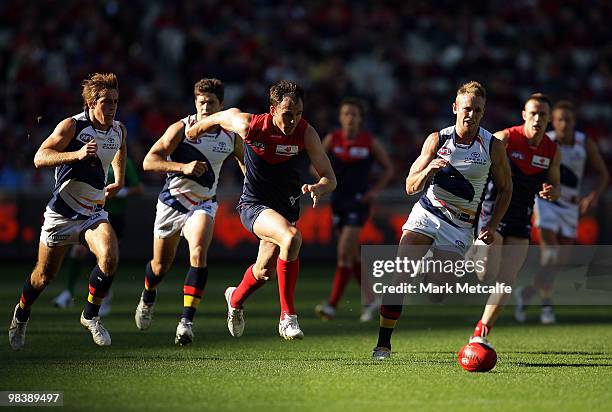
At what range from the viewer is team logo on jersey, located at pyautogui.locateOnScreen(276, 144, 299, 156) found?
32.7 feet

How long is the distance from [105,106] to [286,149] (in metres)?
1.69

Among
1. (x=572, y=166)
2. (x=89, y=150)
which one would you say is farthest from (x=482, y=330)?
(x=572, y=166)

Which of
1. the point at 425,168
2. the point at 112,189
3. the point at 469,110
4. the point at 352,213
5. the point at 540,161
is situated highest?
the point at 469,110

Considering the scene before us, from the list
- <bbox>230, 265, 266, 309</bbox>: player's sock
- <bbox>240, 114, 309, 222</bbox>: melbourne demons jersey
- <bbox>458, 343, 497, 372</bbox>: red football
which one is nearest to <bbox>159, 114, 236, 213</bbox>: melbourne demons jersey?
<bbox>240, 114, 309, 222</bbox>: melbourne demons jersey

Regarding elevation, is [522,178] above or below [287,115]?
below

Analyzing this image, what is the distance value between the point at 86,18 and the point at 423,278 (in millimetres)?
16478

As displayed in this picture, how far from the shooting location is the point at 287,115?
9.78 meters

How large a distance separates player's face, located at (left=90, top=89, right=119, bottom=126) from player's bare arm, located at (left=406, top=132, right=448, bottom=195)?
280 cm

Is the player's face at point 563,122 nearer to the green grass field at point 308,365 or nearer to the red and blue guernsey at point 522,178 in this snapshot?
the green grass field at point 308,365

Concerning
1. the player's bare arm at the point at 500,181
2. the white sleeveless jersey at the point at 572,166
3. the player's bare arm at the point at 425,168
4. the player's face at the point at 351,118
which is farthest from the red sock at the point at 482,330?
the player's face at the point at 351,118

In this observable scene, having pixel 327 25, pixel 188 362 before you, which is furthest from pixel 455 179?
pixel 327 25

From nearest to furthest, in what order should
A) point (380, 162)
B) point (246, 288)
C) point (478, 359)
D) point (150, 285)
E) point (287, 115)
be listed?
point (478, 359), point (287, 115), point (246, 288), point (150, 285), point (380, 162)

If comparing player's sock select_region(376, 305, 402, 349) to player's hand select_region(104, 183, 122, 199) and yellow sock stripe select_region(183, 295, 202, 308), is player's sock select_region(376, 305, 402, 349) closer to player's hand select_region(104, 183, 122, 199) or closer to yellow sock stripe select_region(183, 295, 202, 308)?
yellow sock stripe select_region(183, 295, 202, 308)

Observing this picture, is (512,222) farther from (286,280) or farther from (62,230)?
(62,230)
